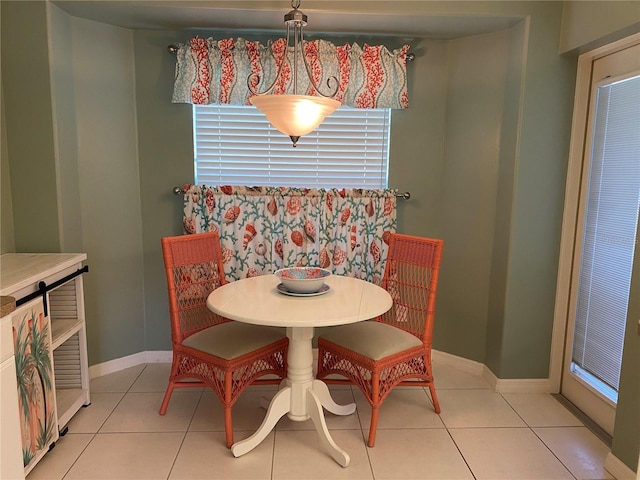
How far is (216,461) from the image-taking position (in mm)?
2131

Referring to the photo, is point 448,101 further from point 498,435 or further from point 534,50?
point 498,435

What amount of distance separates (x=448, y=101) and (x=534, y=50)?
1.95ft

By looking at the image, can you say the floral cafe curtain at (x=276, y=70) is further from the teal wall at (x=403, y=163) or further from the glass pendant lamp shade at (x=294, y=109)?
the glass pendant lamp shade at (x=294, y=109)

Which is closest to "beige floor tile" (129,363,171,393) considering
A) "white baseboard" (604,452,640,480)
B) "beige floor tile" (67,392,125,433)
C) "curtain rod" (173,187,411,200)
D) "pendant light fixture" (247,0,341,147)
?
"beige floor tile" (67,392,125,433)

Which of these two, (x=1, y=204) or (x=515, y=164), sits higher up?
(x=515, y=164)

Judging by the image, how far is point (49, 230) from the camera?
2559mm

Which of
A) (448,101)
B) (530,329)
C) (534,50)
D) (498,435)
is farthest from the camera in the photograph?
(448,101)

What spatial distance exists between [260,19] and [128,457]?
2.40 meters

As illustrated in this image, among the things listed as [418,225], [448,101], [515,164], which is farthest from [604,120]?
[418,225]

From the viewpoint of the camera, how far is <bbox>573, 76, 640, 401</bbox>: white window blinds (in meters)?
2.25

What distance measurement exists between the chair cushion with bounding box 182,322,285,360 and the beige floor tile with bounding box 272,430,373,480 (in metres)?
0.48

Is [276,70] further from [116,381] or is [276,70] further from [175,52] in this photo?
[116,381]

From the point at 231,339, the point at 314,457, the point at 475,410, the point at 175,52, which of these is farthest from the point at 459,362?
the point at 175,52

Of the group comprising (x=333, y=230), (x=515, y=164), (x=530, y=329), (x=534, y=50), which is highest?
(x=534, y=50)
